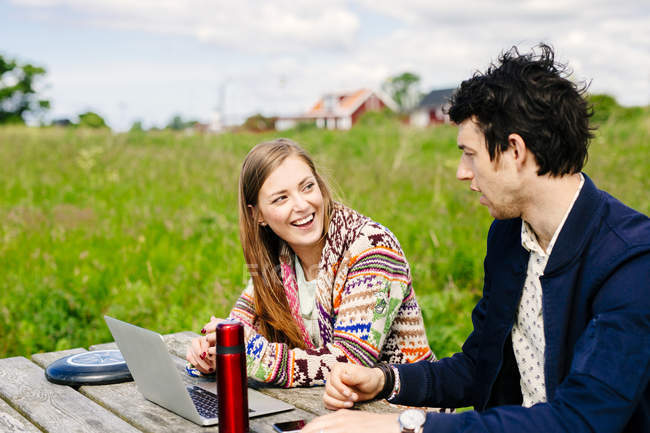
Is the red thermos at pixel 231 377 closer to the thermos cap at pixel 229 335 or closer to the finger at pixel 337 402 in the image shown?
the thermos cap at pixel 229 335

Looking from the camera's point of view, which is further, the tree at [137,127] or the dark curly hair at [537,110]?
the tree at [137,127]

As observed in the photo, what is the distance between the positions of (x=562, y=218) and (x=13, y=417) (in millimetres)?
1835

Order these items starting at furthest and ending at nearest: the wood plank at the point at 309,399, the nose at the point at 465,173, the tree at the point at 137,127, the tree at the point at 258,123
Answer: the tree at the point at 258,123
the tree at the point at 137,127
the wood plank at the point at 309,399
the nose at the point at 465,173

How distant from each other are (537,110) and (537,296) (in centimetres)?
59

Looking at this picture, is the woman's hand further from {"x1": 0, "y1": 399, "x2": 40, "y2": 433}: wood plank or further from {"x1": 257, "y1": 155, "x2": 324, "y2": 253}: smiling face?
{"x1": 0, "y1": 399, "x2": 40, "y2": 433}: wood plank

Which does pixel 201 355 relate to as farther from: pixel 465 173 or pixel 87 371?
pixel 465 173

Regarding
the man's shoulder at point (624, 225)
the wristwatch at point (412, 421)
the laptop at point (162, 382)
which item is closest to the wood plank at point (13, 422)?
the laptop at point (162, 382)

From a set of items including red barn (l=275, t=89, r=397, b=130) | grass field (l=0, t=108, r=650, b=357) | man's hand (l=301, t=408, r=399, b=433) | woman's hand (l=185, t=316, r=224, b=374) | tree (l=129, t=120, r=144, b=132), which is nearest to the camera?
man's hand (l=301, t=408, r=399, b=433)

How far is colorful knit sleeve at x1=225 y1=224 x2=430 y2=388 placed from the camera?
7.81 feet

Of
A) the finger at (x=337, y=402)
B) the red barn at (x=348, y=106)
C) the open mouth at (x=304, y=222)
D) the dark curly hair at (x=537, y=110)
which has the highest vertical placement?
the red barn at (x=348, y=106)

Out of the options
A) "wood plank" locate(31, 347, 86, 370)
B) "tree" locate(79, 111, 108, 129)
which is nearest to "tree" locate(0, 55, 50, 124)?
"tree" locate(79, 111, 108, 129)

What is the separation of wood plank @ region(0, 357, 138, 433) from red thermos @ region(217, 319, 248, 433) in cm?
39

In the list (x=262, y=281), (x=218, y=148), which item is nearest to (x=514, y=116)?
(x=262, y=281)

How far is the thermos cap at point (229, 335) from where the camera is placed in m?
1.75
